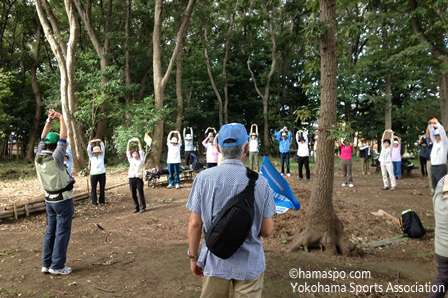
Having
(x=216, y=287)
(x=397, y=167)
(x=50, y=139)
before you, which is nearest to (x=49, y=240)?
(x=50, y=139)

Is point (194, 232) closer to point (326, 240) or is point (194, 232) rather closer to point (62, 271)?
point (62, 271)

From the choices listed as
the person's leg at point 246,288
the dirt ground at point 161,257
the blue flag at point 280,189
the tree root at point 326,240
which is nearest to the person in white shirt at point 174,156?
the dirt ground at point 161,257

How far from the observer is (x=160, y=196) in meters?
10.5

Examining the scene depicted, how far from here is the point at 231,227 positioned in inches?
78.6

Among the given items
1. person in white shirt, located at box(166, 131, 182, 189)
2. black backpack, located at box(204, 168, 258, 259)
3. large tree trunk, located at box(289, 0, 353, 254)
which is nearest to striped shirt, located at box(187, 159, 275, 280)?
black backpack, located at box(204, 168, 258, 259)

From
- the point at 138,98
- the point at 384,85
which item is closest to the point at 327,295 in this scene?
the point at 138,98

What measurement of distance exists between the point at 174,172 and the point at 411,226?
8082 millimetres

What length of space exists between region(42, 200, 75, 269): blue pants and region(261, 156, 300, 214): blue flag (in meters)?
3.46

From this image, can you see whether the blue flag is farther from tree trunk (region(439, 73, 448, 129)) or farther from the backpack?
tree trunk (region(439, 73, 448, 129))

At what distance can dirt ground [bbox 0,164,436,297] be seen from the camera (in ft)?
12.9

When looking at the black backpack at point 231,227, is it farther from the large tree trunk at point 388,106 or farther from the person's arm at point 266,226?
the large tree trunk at point 388,106

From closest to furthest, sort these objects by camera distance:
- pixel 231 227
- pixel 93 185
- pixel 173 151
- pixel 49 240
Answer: pixel 231 227, pixel 49 240, pixel 93 185, pixel 173 151

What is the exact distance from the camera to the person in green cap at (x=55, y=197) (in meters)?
4.31

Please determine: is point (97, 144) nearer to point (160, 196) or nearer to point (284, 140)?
point (160, 196)
